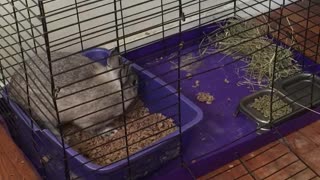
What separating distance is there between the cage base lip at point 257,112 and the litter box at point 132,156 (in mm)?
228

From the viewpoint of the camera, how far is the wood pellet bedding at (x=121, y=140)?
1.86m

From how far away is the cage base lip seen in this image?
6.64 ft

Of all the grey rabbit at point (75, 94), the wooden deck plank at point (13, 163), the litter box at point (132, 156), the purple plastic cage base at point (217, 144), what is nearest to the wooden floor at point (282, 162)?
the purple plastic cage base at point (217, 144)

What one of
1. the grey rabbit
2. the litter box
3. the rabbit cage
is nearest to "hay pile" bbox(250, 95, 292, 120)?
the rabbit cage

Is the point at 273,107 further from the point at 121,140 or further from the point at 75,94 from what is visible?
the point at 75,94

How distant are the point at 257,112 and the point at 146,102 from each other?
432 millimetres

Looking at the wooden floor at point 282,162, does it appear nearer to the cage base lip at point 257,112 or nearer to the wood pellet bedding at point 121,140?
the cage base lip at point 257,112

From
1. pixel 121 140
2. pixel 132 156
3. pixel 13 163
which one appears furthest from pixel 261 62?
pixel 13 163

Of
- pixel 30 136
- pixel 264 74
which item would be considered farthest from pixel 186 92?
pixel 30 136

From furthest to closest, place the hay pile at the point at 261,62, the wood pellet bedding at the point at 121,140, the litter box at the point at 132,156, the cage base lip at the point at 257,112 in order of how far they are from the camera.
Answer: the hay pile at the point at 261,62 < the cage base lip at the point at 257,112 < the wood pellet bedding at the point at 121,140 < the litter box at the point at 132,156

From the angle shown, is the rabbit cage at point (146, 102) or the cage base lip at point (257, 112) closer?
the rabbit cage at point (146, 102)

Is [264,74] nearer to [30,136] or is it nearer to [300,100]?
[300,100]

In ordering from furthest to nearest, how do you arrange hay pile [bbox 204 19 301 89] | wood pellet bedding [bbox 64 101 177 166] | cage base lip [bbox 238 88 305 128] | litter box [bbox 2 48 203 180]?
1. hay pile [bbox 204 19 301 89]
2. cage base lip [bbox 238 88 305 128]
3. wood pellet bedding [bbox 64 101 177 166]
4. litter box [bbox 2 48 203 180]

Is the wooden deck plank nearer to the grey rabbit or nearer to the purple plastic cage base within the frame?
the grey rabbit
